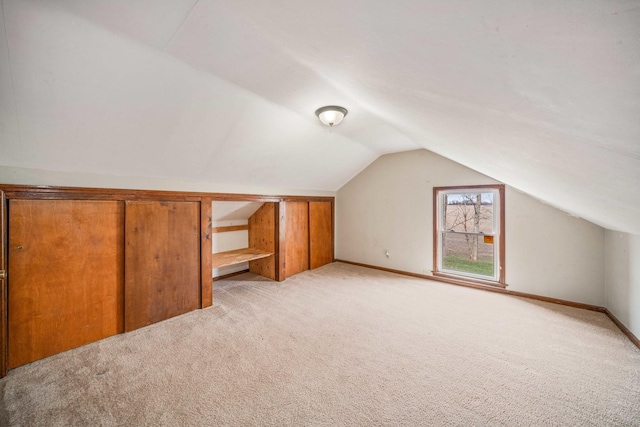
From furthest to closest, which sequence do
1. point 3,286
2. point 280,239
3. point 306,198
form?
point 306,198
point 280,239
point 3,286

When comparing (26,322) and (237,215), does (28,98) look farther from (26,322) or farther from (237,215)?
(237,215)

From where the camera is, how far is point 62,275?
2203 mm

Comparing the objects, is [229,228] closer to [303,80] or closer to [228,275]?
[228,275]

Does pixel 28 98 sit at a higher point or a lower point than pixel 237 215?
higher

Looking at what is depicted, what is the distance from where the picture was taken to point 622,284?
8.63ft

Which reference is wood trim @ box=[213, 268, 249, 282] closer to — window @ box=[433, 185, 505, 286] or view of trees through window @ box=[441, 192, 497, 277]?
window @ box=[433, 185, 505, 286]

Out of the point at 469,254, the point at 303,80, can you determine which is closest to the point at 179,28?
the point at 303,80

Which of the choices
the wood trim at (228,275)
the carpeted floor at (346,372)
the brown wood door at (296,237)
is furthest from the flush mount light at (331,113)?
the wood trim at (228,275)

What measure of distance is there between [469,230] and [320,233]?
9.16 feet

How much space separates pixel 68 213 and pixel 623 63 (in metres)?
3.42

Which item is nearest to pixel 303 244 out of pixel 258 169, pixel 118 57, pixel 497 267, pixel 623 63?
pixel 258 169

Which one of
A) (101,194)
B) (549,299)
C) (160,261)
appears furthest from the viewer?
(549,299)

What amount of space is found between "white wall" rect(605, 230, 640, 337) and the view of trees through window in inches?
46.2

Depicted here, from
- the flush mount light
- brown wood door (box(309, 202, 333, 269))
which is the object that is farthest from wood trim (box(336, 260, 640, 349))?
the flush mount light
